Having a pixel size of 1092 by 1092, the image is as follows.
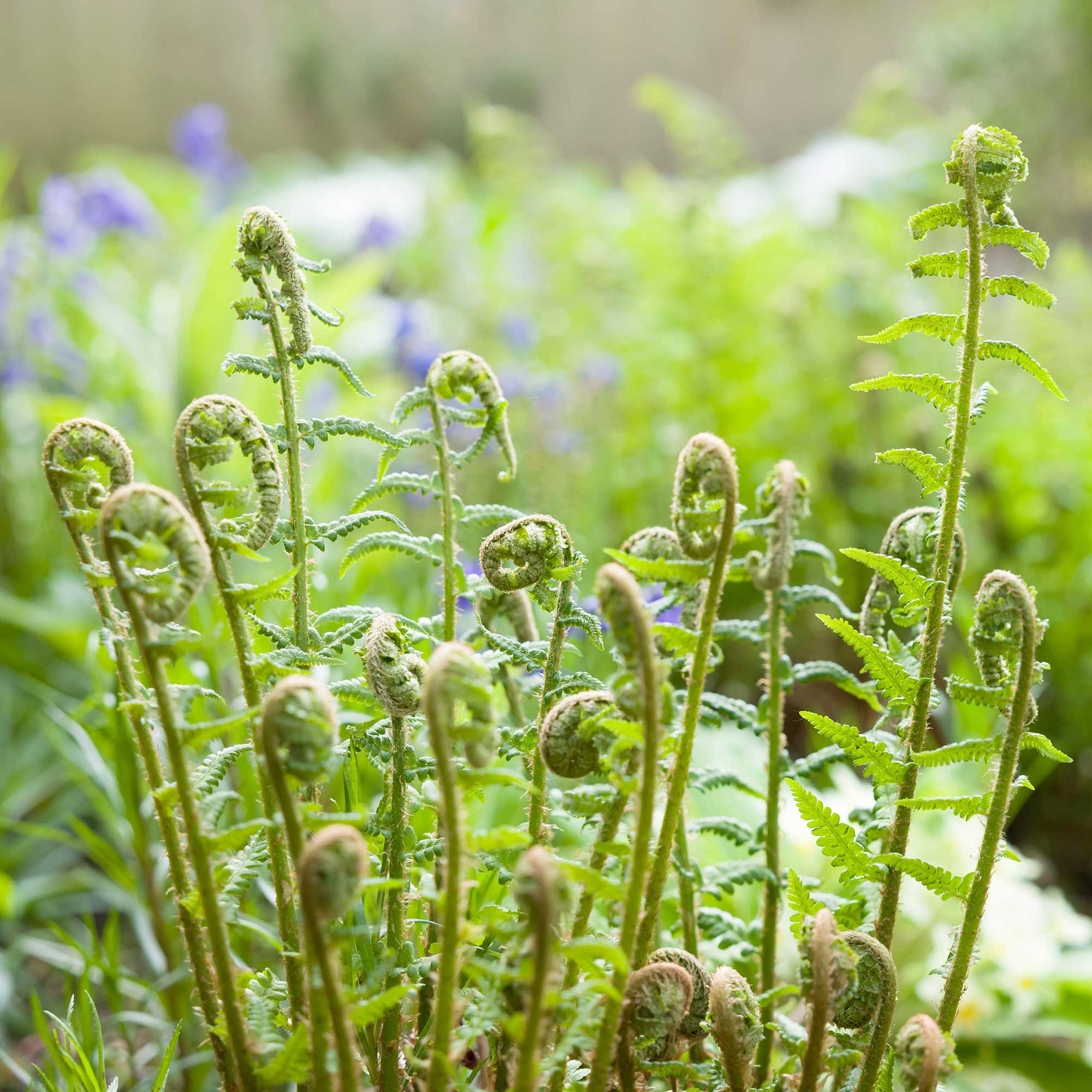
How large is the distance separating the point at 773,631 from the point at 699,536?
0.11 meters

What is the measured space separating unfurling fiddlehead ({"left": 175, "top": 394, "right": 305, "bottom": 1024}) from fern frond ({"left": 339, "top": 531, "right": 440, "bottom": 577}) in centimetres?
5

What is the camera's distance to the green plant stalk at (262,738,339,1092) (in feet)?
1.22

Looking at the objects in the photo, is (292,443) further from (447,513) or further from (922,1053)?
(922,1053)

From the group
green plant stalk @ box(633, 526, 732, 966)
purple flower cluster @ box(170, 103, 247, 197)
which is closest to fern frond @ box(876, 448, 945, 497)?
green plant stalk @ box(633, 526, 732, 966)

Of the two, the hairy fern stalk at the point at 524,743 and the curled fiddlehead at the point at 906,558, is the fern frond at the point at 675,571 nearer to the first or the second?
the hairy fern stalk at the point at 524,743

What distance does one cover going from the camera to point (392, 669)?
1.49ft

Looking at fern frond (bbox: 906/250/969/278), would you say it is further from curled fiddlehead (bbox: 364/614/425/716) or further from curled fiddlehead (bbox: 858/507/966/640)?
curled fiddlehead (bbox: 364/614/425/716)

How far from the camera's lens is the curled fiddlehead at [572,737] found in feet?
1.46

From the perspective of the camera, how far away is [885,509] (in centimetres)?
188

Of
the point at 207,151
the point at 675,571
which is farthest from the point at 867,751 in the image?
the point at 207,151

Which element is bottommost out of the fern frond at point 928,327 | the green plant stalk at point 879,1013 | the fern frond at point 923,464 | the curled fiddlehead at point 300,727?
the green plant stalk at point 879,1013

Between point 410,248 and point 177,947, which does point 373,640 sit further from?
point 410,248

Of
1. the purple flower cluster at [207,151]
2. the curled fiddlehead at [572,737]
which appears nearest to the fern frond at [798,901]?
the curled fiddlehead at [572,737]

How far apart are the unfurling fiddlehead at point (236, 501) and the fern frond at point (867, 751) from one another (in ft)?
0.81
